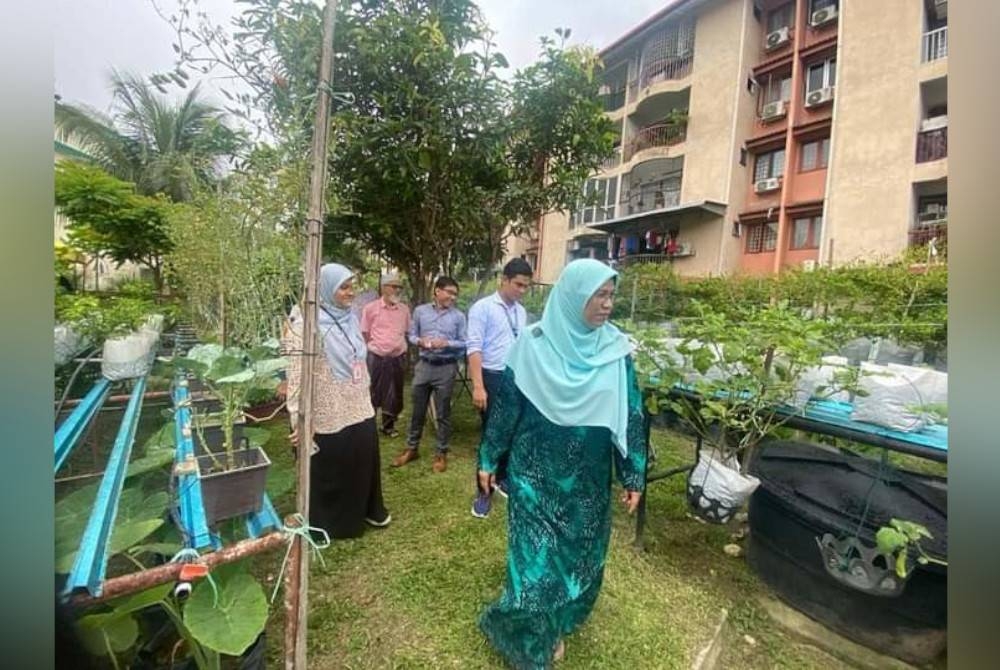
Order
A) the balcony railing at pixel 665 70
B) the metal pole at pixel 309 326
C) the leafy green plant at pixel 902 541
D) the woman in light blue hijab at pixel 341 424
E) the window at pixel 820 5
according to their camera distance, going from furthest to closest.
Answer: the balcony railing at pixel 665 70, the window at pixel 820 5, the woman in light blue hijab at pixel 341 424, the leafy green plant at pixel 902 541, the metal pole at pixel 309 326

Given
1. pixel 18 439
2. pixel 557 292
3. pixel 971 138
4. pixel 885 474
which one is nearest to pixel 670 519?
pixel 885 474

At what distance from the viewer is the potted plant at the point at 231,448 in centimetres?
158

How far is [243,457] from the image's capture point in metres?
1.81

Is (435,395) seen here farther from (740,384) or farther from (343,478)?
(740,384)

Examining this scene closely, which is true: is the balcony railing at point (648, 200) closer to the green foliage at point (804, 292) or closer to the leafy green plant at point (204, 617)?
the green foliage at point (804, 292)

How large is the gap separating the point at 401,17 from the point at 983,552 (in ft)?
12.5

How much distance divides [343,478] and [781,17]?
1404 centimetres

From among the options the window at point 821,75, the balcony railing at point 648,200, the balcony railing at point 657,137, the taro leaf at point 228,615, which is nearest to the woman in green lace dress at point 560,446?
the taro leaf at point 228,615

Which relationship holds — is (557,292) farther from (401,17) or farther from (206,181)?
(206,181)

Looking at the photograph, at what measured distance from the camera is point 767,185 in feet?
36.6

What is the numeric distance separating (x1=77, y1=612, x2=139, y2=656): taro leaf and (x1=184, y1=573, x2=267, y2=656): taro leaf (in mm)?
112

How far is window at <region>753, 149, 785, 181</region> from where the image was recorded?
11.2 metres

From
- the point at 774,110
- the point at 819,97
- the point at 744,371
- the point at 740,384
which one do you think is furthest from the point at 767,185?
the point at 740,384

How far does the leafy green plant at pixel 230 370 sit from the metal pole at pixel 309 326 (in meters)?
0.74
